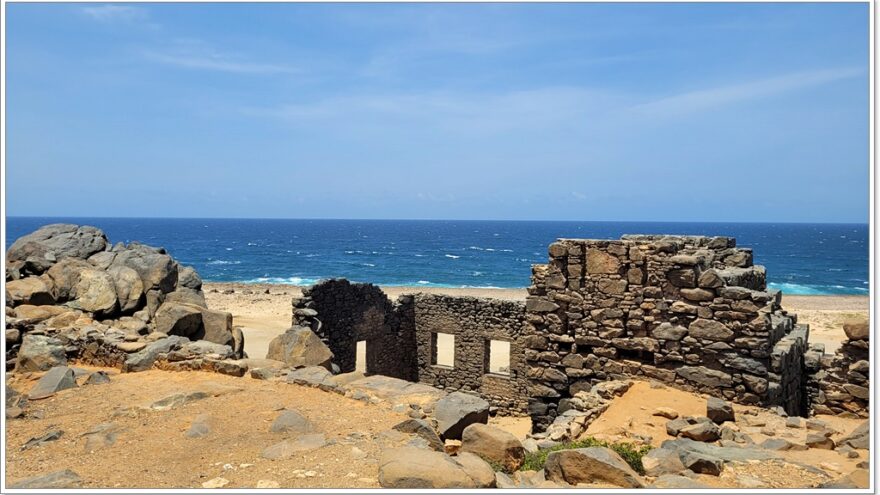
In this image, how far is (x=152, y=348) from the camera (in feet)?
36.0

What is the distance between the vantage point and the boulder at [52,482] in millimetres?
5621

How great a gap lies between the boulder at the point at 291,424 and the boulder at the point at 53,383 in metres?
4.29

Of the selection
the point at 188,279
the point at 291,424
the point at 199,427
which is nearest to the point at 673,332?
the point at 291,424

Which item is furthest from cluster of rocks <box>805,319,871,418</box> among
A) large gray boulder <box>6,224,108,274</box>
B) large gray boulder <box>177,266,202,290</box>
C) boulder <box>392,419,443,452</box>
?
large gray boulder <box>6,224,108,274</box>

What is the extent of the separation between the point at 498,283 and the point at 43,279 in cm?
5518

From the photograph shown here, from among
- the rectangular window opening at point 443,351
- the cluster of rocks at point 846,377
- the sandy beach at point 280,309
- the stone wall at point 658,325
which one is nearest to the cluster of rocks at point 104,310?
the stone wall at point 658,325

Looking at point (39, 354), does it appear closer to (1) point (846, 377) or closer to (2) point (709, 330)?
(2) point (709, 330)

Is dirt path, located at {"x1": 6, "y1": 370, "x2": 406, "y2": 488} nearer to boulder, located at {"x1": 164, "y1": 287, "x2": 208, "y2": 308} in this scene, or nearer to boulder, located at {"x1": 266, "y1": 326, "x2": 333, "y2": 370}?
boulder, located at {"x1": 266, "y1": 326, "x2": 333, "y2": 370}

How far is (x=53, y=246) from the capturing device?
1384cm

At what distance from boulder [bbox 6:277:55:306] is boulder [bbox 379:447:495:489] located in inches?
405

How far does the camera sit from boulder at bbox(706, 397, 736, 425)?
877cm

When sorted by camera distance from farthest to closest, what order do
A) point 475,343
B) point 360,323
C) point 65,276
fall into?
point 475,343 → point 360,323 → point 65,276

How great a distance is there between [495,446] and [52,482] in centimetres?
451

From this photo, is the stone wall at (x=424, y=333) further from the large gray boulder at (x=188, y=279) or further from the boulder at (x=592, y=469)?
the boulder at (x=592, y=469)
